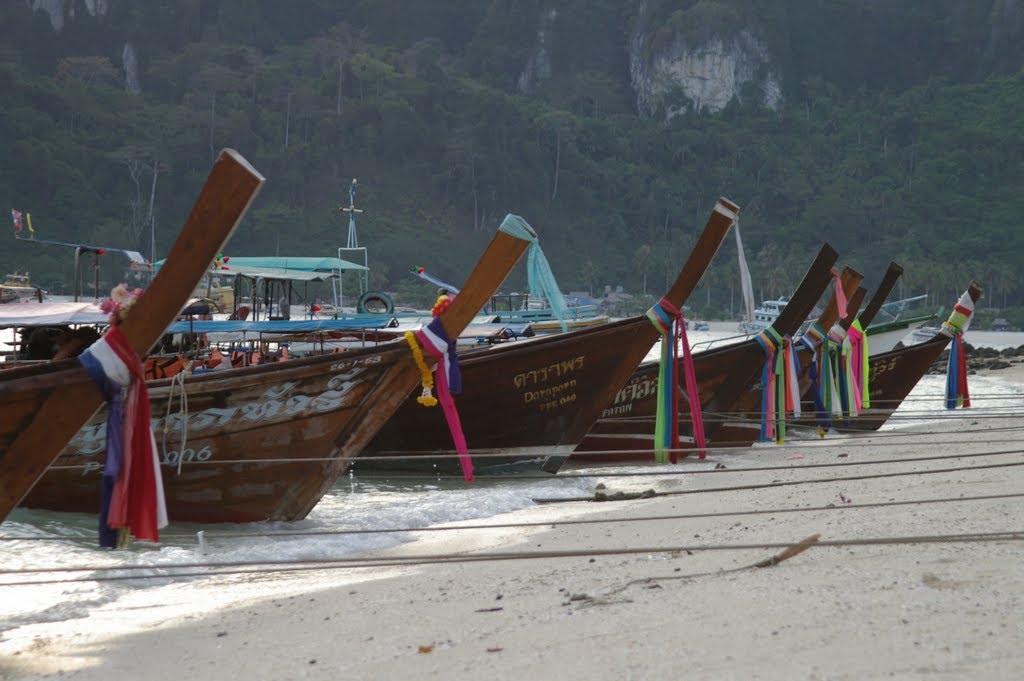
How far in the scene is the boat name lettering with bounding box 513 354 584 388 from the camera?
37.0ft

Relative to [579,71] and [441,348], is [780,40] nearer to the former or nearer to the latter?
[579,71]

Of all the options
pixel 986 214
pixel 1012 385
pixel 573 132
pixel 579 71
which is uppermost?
pixel 579 71

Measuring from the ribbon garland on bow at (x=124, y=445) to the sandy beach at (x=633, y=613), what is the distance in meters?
0.61

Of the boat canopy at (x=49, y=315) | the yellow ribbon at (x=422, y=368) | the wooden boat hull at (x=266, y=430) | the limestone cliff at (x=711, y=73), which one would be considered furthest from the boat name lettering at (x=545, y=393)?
the limestone cliff at (x=711, y=73)

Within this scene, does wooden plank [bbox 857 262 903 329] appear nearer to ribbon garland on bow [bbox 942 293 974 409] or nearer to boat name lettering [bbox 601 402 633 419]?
ribbon garland on bow [bbox 942 293 974 409]

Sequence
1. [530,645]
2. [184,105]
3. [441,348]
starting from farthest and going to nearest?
1. [184,105]
2. [441,348]
3. [530,645]

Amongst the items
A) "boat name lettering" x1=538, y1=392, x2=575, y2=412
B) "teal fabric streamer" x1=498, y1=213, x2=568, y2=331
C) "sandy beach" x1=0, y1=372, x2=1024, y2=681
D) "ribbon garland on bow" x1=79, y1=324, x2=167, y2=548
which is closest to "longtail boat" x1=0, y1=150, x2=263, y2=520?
"ribbon garland on bow" x1=79, y1=324, x2=167, y2=548

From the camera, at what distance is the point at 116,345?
16.1 feet

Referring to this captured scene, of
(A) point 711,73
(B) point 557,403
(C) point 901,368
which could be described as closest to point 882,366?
(C) point 901,368

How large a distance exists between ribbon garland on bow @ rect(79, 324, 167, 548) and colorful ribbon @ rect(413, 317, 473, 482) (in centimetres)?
267

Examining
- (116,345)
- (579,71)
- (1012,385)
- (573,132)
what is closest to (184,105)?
(573,132)

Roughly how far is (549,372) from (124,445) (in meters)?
6.74

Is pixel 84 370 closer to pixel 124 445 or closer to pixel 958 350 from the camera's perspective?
pixel 124 445

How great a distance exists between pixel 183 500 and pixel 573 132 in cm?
11163
